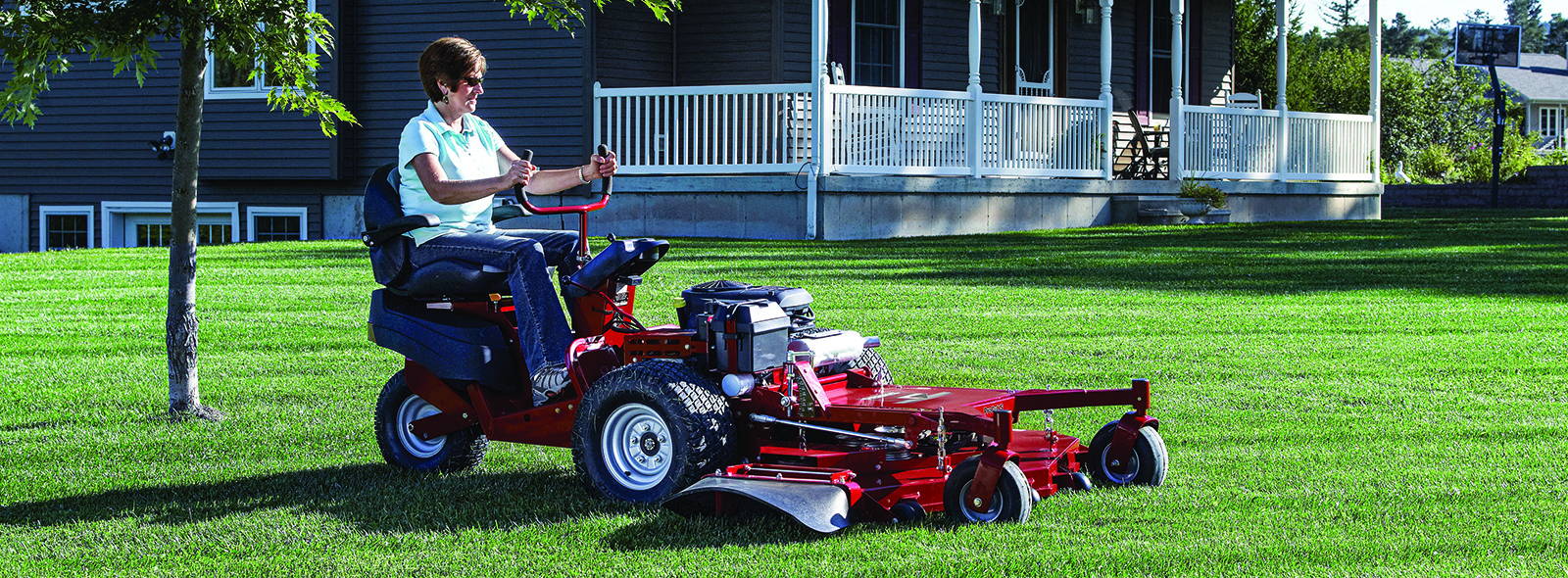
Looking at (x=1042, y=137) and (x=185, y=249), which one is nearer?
(x=185, y=249)

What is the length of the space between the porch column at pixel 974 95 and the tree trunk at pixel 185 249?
1159cm

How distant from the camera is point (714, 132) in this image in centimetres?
1645

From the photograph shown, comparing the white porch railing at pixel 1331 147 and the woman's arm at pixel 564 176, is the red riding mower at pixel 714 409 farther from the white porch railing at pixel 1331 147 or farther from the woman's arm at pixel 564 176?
the white porch railing at pixel 1331 147

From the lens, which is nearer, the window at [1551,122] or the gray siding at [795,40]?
the gray siding at [795,40]

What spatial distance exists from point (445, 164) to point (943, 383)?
2882mm

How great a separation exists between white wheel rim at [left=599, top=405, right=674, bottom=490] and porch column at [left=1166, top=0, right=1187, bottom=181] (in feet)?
51.4

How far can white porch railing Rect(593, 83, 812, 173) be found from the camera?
1598cm

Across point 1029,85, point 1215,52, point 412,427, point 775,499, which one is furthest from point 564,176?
point 1215,52

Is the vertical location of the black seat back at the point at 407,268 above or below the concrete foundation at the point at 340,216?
below

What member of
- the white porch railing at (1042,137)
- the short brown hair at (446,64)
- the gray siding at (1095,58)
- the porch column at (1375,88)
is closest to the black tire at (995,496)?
the short brown hair at (446,64)

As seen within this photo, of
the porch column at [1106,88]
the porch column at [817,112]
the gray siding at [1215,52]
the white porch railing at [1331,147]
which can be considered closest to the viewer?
the porch column at [817,112]

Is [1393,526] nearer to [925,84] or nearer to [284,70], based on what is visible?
[284,70]

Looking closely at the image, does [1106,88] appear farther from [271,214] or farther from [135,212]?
[135,212]

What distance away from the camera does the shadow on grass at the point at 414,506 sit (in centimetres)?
430
